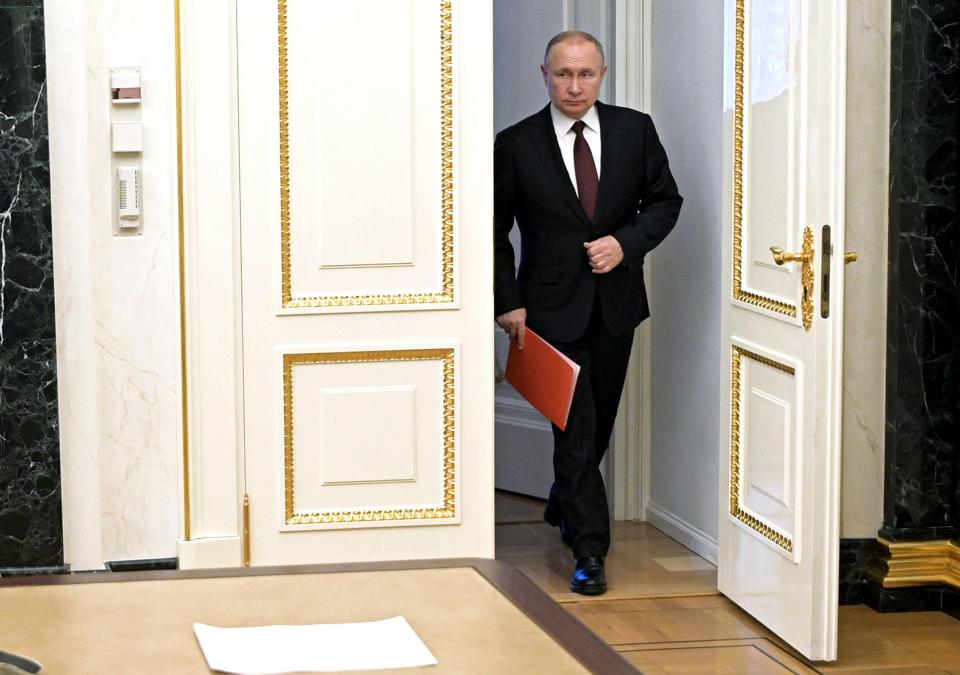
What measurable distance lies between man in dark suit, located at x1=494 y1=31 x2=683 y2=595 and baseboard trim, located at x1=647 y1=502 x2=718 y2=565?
0.44m

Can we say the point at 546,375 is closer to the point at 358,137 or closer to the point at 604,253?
the point at 604,253

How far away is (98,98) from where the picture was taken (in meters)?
3.71

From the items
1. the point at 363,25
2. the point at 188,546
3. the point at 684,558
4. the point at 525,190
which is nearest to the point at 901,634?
the point at 684,558

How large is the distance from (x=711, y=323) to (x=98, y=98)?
6.64 ft

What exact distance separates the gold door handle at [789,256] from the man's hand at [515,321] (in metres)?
0.92

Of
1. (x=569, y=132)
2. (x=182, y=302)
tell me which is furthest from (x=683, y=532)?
(x=182, y=302)

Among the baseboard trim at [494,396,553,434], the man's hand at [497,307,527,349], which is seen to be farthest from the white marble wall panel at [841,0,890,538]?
the baseboard trim at [494,396,553,434]

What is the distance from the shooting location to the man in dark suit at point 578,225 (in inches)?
166

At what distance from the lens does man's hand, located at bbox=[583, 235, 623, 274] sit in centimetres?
418

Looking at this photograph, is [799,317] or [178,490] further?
[178,490]

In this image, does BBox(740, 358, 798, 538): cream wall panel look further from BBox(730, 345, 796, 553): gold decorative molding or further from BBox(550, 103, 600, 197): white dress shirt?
BBox(550, 103, 600, 197): white dress shirt

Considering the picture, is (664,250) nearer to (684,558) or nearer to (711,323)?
(711,323)

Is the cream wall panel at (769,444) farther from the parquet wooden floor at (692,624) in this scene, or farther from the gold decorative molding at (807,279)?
the parquet wooden floor at (692,624)

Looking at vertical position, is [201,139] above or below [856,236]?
above
